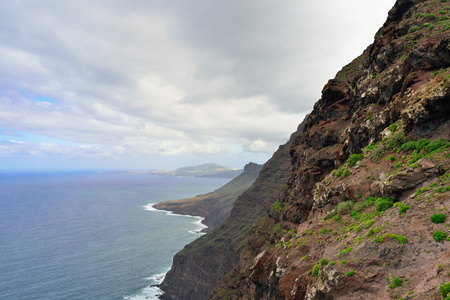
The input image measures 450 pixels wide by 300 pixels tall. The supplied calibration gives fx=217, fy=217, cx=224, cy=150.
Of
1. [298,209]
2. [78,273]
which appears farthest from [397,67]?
[78,273]

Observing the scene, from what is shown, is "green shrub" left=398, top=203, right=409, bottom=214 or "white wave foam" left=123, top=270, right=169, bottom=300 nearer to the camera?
"green shrub" left=398, top=203, right=409, bottom=214

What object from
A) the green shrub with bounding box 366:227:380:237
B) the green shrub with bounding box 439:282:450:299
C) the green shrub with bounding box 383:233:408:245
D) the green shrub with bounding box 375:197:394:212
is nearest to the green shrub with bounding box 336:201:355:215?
the green shrub with bounding box 375:197:394:212

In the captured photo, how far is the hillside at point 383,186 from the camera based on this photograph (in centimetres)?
1498

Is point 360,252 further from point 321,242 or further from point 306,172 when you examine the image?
point 306,172

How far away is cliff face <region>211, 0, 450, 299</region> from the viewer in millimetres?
14930

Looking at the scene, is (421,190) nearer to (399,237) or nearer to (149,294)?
(399,237)

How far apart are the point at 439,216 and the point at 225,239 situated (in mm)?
95945

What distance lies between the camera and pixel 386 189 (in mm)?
21141

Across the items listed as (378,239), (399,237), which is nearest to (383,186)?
(399,237)

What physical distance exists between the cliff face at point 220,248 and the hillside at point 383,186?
47.4m

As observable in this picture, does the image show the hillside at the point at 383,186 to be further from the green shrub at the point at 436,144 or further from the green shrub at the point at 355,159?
the green shrub at the point at 355,159

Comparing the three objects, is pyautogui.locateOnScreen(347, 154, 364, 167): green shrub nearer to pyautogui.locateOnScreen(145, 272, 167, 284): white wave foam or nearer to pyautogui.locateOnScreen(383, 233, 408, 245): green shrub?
pyautogui.locateOnScreen(383, 233, 408, 245): green shrub

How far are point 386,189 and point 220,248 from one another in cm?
8904

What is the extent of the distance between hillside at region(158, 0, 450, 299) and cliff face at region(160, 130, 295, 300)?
4741cm
